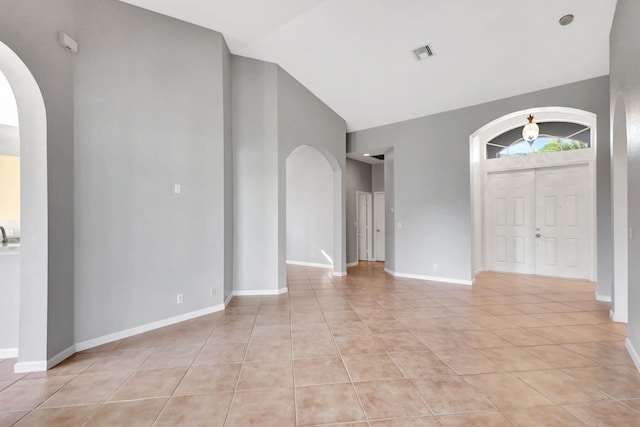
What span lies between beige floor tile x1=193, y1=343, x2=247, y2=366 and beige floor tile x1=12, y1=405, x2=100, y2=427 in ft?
2.49

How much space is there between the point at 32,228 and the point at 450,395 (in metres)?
3.53

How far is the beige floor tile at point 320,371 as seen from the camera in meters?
2.21

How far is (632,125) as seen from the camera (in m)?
2.43

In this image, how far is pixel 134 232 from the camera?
3.15 meters

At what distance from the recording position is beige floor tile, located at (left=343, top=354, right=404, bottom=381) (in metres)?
2.26

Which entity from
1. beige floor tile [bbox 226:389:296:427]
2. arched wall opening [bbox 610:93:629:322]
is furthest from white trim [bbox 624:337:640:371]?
beige floor tile [bbox 226:389:296:427]

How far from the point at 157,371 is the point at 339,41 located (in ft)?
14.7

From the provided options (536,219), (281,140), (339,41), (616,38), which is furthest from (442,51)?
(536,219)

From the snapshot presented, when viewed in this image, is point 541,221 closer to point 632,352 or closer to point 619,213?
point 619,213

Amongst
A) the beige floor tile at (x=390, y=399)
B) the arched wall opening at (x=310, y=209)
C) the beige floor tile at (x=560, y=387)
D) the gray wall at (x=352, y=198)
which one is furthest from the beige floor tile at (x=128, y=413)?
the gray wall at (x=352, y=198)

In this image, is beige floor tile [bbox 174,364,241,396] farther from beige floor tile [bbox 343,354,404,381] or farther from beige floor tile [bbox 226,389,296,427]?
beige floor tile [bbox 343,354,404,381]

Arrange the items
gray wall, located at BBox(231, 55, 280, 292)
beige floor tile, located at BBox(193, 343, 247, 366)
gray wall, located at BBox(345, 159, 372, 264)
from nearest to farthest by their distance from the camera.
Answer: beige floor tile, located at BBox(193, 343, 247, 366), gray wall, located at BBox(231, 55, 280, 292), gray wall, located at BBox(345, 159, 372, 264)

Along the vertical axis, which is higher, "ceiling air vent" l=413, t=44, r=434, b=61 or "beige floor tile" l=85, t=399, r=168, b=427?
"ceiling air vent" l=413, t=44, r=434, b=61

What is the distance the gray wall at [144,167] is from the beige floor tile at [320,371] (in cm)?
194
